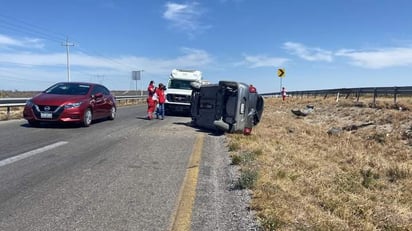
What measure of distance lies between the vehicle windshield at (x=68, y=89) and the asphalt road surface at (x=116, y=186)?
3.83 m

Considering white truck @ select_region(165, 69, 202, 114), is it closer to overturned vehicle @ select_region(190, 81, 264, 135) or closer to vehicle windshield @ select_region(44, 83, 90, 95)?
overturned vehicle @ select_region(190, 81, 264, 135)

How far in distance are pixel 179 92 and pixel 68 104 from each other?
9158 mm

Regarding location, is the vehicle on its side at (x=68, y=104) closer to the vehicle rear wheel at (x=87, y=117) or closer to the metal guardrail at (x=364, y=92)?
the vehicle rear wheel at (x=87, y=117)

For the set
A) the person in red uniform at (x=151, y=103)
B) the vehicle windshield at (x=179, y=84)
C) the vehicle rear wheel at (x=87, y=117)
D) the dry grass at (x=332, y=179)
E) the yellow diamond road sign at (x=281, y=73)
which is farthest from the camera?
the yellow diamond road sign at (x=281, y=73)

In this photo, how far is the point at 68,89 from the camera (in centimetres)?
1459

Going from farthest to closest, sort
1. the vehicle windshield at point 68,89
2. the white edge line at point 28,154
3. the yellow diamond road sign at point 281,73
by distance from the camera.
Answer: the yellow diamond road sign at point 281,73, the vehicle windshield at point 68,89, the white edge line at point 28,154

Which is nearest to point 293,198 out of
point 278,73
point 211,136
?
point 211,136

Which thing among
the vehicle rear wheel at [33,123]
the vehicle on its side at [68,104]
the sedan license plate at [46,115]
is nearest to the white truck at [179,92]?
the vehicle on its side at [68,104]

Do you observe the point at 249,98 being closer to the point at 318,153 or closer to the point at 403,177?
the point at 318,153

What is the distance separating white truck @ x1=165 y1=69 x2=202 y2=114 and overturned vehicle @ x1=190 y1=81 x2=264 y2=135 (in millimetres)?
6601

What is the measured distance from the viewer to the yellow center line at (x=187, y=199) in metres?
4.45

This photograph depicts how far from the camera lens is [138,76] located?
65312 millimetres

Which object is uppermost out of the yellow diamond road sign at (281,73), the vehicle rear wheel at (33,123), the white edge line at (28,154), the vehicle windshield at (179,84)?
the yellow diamond road sign at (281,73)

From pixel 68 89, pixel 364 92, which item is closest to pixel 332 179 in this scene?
pixel 68 89
